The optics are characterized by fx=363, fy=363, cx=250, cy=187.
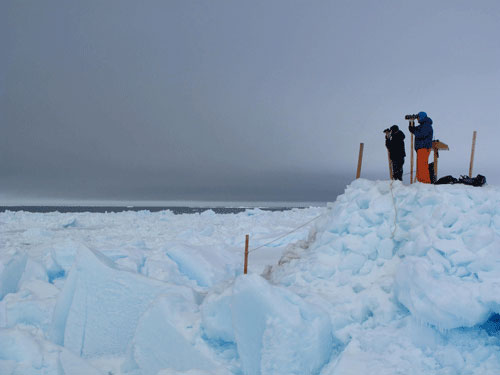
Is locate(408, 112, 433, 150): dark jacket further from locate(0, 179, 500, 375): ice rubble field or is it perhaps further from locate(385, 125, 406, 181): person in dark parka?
locate(0, 179, 500, 375): ice rubble field

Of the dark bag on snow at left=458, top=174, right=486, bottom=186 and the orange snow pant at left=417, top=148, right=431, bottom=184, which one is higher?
the orange snow pant at left=417, top=148, right=431, bottom=184

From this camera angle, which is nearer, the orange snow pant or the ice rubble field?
the ice rubble field


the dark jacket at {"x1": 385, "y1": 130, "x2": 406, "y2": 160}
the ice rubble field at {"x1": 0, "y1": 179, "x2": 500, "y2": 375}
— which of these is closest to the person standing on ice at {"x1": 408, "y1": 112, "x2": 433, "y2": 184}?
the dark jacket at {"x1": 385, "y1": 130, "x2": 406, "y2": 160}

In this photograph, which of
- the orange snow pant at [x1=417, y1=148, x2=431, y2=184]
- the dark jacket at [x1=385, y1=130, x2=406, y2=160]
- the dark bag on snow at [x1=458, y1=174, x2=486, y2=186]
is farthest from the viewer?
the dark jacket at [x1=385, y1=130, x2=406, y2=160]

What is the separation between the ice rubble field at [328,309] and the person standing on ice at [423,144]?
1281 mm

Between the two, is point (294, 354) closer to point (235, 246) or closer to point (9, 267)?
point (9, 267)

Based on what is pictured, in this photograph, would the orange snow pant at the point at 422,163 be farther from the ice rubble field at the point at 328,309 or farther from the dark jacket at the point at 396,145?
the ice rubble field at the point at 328,309

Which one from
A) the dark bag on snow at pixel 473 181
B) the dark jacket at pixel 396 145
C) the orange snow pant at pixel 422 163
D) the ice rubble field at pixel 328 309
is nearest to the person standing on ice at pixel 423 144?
the orange snow pant at pixel 422 163

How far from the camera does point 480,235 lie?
159 inches

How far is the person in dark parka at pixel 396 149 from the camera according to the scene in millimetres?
6863

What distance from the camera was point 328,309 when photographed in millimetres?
4047

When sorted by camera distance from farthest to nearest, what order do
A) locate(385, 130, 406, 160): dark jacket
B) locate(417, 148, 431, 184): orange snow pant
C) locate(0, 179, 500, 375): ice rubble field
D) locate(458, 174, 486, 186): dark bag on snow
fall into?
1. locate(385, 130, 406, 160): dark jacket
2. locate(417, 148, 431, 184): orange snow pant
3. locate(458, 174, 486, 186): dark bag on snow
4. locate(0, 179, 500, 375): ice rubble field

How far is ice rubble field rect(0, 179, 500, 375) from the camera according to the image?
139 inches

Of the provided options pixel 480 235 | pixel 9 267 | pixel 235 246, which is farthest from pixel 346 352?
pixel 235 246
